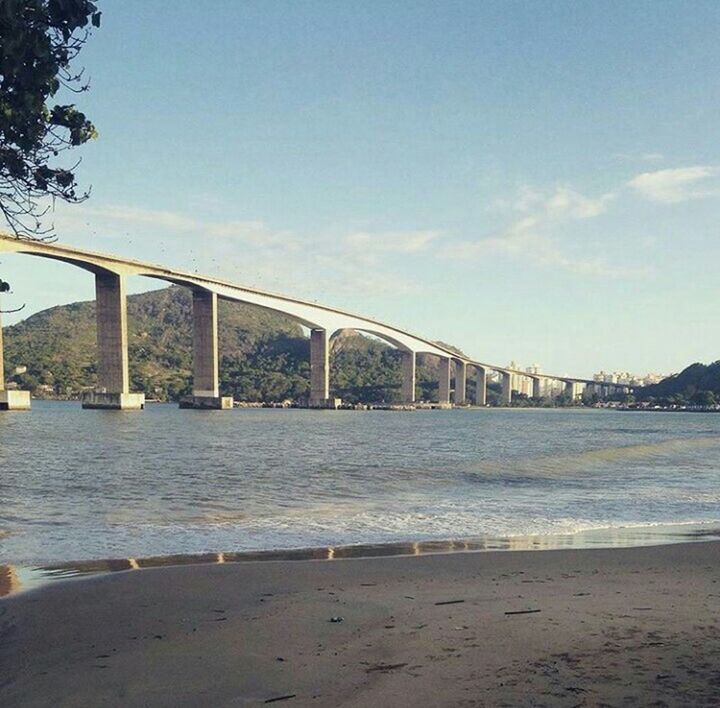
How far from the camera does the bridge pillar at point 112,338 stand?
9950 centimetres

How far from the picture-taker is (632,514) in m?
17.9

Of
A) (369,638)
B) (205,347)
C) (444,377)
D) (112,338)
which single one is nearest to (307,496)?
(369,638)

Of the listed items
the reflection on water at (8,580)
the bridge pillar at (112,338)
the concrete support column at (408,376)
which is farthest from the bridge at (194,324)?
the reflection on water at (8,580)

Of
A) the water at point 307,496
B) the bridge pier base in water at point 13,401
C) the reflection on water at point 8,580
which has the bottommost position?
the water at point 307,496

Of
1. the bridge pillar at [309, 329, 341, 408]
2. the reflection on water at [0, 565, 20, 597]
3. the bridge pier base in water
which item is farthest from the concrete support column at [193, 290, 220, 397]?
the reflection on water at [0, 565, 20, 597]

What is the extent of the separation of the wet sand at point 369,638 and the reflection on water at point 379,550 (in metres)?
0.73

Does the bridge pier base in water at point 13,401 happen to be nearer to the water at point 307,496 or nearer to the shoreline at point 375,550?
the water at point 307,496

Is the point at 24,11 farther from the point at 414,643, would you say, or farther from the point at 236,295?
the point at 236,295

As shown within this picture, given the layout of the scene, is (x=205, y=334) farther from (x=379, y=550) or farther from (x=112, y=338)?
Result: (x=379, y=550)

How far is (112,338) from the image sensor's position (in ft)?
327

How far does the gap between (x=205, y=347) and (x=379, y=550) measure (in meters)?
105

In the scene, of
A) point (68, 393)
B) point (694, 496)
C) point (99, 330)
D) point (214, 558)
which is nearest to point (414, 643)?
point (214, 558)

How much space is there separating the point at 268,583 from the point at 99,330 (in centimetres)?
9680

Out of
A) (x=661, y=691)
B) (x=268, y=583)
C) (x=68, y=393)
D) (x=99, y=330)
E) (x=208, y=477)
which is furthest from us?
(x=68, y=393)
